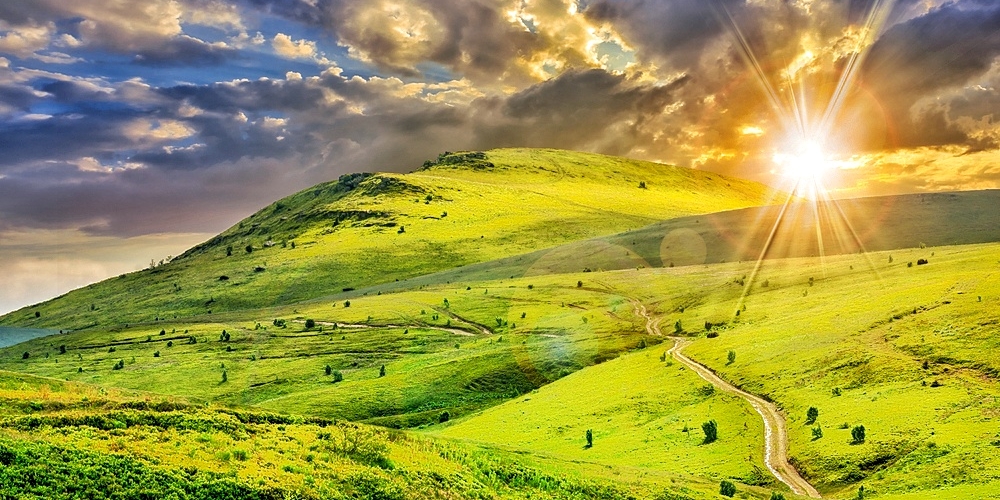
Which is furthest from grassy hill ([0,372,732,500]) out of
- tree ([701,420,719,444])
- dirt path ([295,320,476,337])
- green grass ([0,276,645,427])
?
dirt path ([295,320,476,337])

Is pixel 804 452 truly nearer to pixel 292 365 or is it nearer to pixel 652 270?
pixel 292 365

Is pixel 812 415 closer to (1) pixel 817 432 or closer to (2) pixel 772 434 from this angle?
(1) pixel 817 432

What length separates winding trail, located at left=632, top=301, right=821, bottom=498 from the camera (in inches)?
1356

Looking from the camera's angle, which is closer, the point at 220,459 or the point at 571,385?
the point at 220,459

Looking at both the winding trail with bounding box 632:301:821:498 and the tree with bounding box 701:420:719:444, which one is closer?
the winding trail with bounding box 632:301:821:498

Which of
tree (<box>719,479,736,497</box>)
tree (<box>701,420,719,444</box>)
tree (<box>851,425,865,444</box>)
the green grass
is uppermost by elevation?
the green grass

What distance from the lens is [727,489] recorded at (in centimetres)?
3186

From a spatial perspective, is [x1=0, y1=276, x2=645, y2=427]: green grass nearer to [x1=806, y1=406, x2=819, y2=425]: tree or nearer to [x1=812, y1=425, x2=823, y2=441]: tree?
[x1=806, y1=406, x2=819, y2=425]: tree

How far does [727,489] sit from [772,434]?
11.7 metres

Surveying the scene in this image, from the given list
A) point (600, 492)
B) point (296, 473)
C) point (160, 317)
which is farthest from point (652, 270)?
point (160, 317)

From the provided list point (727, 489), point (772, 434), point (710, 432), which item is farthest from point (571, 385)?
point (727, 489)

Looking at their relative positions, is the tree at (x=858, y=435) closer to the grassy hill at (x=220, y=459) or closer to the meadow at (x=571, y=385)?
the meadow at (x=571, y=385)

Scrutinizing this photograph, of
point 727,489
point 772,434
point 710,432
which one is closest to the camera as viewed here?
point 727,489

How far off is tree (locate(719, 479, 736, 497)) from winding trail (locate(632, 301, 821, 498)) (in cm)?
385
